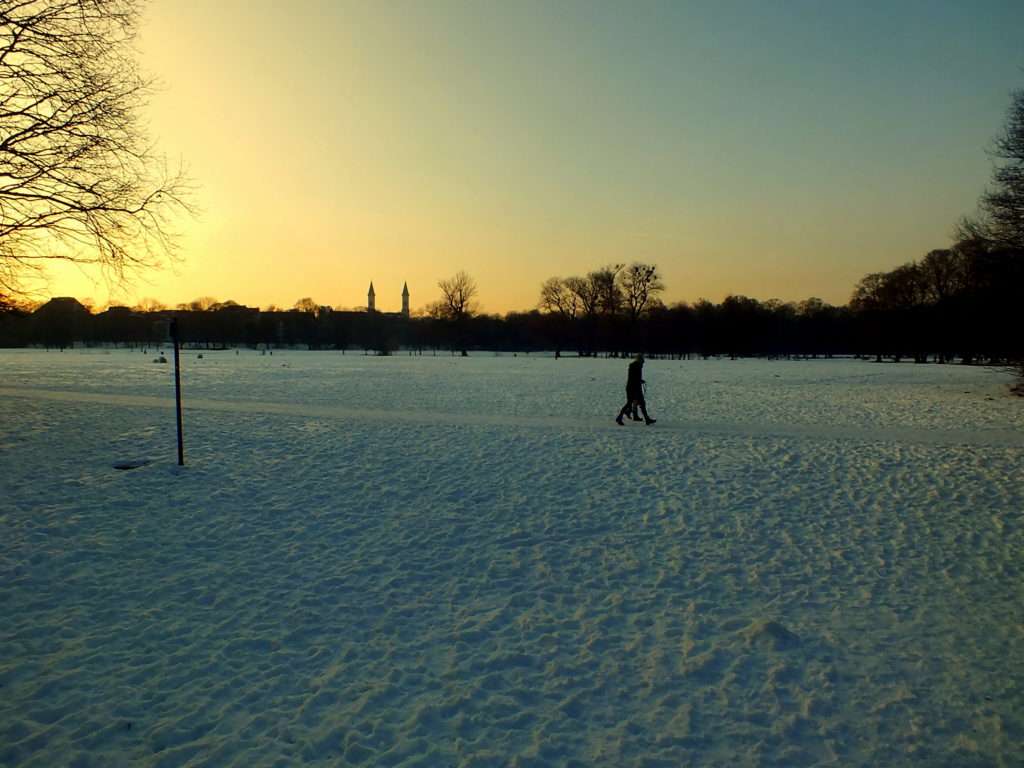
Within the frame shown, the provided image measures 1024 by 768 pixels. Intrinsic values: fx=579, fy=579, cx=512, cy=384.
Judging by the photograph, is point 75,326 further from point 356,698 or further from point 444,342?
point 356,698

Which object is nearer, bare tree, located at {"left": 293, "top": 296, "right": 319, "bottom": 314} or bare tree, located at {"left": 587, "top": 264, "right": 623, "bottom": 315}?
bare tree, located at {"left": 587, "top": 264, "right": 623, "bottom": 315}

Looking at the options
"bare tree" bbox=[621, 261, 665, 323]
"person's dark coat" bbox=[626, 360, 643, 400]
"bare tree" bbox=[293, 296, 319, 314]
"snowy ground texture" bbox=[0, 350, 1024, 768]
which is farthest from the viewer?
"bare tree" bbox=[293, 296, 319, 314]

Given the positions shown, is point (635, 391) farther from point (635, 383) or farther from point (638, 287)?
point (638, 287)

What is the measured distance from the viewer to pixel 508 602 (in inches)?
261

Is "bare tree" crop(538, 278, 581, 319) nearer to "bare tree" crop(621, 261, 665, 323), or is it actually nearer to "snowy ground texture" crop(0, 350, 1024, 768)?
"bare tree" crop(621, 261, 665, 323)

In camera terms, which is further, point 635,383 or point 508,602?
point 635,383

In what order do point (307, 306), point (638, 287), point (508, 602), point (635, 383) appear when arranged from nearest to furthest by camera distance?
point (508, 602) < point (635, 383) < point (638, 287) < point (307, 306)

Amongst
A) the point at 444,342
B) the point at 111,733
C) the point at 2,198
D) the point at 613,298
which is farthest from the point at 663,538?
the point at 444,342

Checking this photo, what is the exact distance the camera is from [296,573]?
23.7 feet

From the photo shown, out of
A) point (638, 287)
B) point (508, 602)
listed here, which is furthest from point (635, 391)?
point (638, 287)

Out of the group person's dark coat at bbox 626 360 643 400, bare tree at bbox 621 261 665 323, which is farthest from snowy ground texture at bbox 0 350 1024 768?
bare tree at bbox 621 261 665 323

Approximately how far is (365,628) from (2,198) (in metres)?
12.2

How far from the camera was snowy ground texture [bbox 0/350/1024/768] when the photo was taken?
14.7 ft

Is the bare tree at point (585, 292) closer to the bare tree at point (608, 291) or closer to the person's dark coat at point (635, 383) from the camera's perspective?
the bare tree at point (608, 291)
